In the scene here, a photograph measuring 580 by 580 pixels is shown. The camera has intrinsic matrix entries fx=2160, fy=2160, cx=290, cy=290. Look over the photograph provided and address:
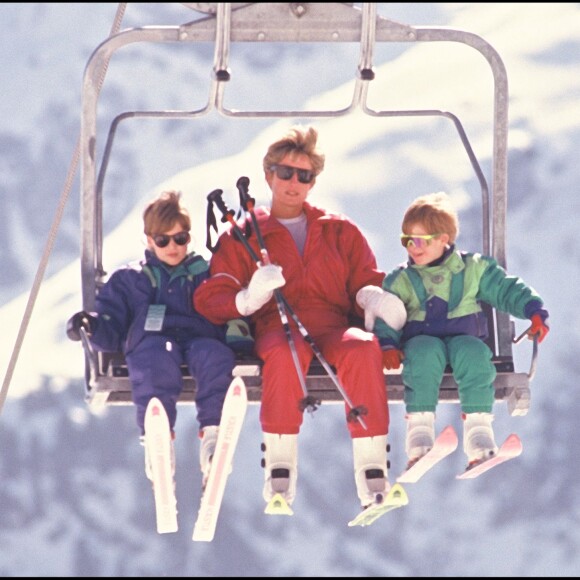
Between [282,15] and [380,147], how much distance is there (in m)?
89.8

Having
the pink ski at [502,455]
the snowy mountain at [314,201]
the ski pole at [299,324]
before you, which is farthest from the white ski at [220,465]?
the snowy mountain at [314,201]

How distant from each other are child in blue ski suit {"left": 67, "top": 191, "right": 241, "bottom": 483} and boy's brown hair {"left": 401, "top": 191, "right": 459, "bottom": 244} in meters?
1.03

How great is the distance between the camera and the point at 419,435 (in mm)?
10070

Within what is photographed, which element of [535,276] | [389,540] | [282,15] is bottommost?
[389,540]

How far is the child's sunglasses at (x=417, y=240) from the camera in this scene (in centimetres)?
1030

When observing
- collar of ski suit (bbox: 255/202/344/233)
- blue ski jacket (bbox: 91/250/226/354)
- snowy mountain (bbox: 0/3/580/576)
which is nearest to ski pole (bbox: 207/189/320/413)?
collar of ski suit (bbox: 255/202/344/233)

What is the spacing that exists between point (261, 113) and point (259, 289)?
985 millimetres

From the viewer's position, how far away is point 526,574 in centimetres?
9712

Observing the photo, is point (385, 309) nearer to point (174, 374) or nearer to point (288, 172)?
point (288, 172)

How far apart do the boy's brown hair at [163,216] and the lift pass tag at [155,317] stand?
14.2 inches

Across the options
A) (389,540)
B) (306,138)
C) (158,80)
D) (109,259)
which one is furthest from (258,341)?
(389,540)

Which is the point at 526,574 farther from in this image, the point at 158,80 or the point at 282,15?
the point at 282,15

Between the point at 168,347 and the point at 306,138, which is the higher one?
the point at 306,138

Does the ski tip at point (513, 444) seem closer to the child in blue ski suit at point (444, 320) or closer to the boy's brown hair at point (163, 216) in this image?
the child in blue ski suit at point (444, 320)
